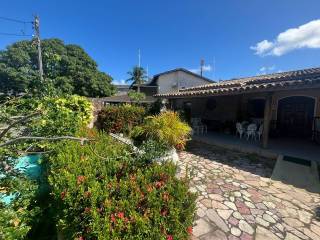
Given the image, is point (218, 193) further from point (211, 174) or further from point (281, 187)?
point (281, 187)

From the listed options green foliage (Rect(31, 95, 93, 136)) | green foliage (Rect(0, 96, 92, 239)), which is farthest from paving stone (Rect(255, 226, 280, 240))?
green foliage (Rect(31, 95, 93, 136))

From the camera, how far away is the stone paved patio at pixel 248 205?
3.14m

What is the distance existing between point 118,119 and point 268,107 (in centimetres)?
666

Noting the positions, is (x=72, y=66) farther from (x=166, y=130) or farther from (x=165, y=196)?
(x=165, y=196)

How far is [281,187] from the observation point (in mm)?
4785

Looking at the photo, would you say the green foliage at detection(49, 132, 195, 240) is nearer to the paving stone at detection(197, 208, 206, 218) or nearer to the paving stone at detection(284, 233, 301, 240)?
the paving stone at detection(197, 208, 206, 218)

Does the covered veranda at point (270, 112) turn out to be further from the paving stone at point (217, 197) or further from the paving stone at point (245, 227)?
the paving stone at point (245, 227)

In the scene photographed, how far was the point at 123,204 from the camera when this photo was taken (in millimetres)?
2072

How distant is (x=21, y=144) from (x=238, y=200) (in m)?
4.37

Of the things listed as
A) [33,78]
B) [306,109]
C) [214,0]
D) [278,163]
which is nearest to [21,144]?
[33,78]

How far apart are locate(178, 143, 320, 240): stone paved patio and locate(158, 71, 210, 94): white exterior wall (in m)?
20.6

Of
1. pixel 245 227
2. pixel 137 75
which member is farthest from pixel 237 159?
pixel 137 75

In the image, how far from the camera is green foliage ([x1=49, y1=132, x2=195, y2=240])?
1.86 metres

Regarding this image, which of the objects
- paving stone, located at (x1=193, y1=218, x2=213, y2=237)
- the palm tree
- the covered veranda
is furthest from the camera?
the palm tree
